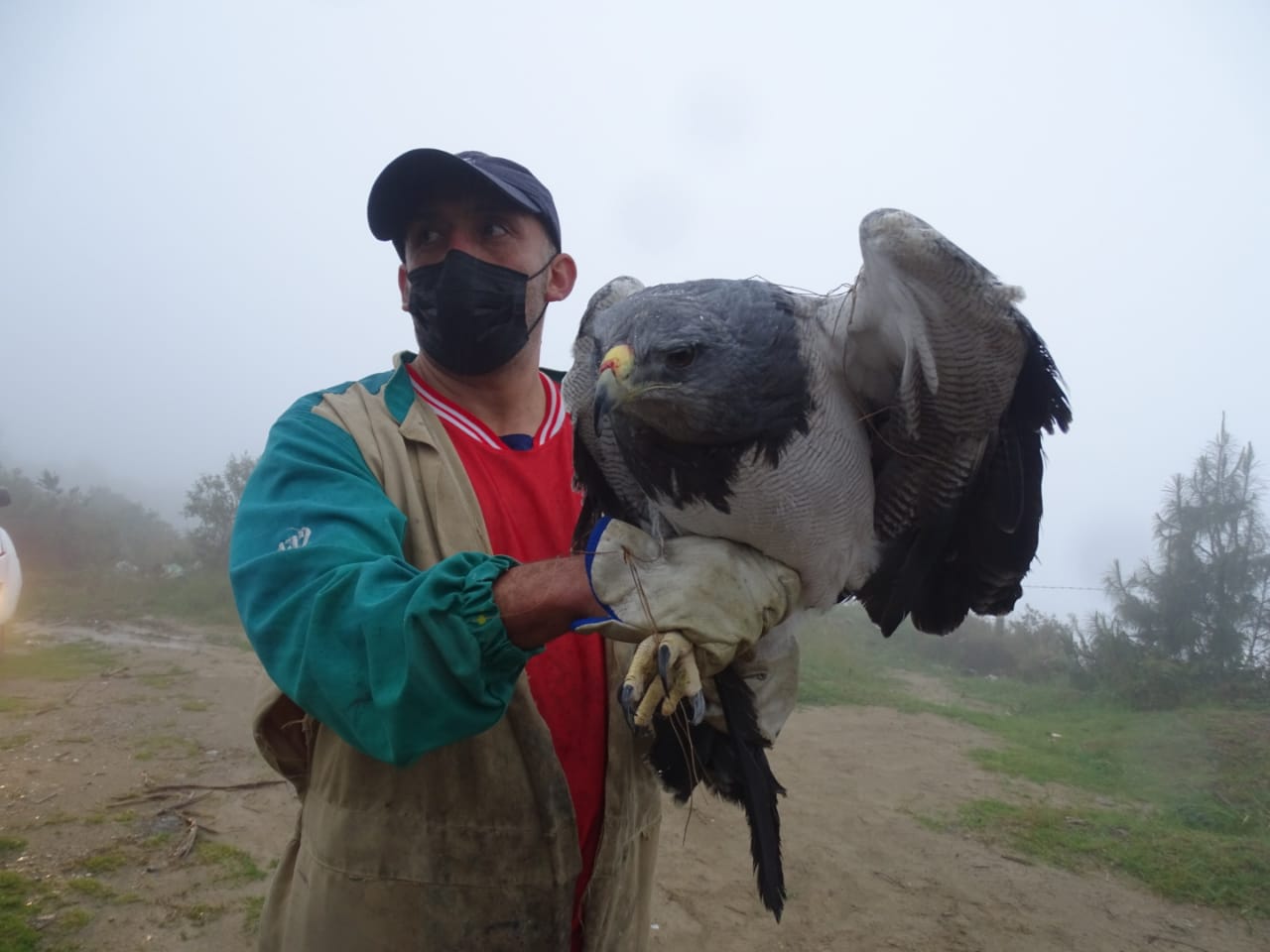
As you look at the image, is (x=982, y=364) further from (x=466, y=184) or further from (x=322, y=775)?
(x=322, y=775)

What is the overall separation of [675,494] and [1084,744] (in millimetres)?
8658

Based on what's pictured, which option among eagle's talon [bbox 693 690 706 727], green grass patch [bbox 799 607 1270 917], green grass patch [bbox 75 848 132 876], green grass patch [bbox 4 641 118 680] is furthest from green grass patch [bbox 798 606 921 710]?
green grass patch [bbox 4 641 118 680]

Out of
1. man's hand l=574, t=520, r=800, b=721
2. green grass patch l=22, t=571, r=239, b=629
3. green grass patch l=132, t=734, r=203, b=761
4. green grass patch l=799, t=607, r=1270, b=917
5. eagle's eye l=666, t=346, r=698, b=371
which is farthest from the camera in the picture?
green grass patch l=22, t=571, r=239, b=629

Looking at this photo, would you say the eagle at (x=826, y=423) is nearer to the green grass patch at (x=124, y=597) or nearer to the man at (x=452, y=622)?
the man at (x=452, y=622)

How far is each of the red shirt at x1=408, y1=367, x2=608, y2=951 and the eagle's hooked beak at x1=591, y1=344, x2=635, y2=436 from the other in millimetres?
472

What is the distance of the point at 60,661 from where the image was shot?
344 inches

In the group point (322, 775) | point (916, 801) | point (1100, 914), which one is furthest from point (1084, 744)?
point (322, 775)

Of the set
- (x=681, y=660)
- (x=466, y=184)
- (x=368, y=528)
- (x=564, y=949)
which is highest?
(x=466, y=184)

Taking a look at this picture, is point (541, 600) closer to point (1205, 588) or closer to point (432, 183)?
point (432, 183)

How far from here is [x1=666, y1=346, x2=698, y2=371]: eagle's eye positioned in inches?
78.8

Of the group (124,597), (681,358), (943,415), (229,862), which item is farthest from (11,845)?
(124,597)

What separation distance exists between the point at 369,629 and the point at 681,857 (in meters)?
4.56

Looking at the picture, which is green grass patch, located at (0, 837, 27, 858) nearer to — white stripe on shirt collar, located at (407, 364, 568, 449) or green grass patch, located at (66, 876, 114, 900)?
green grass patch, located at (66, 876, 114, 900)

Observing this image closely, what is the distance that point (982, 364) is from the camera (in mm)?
1938
